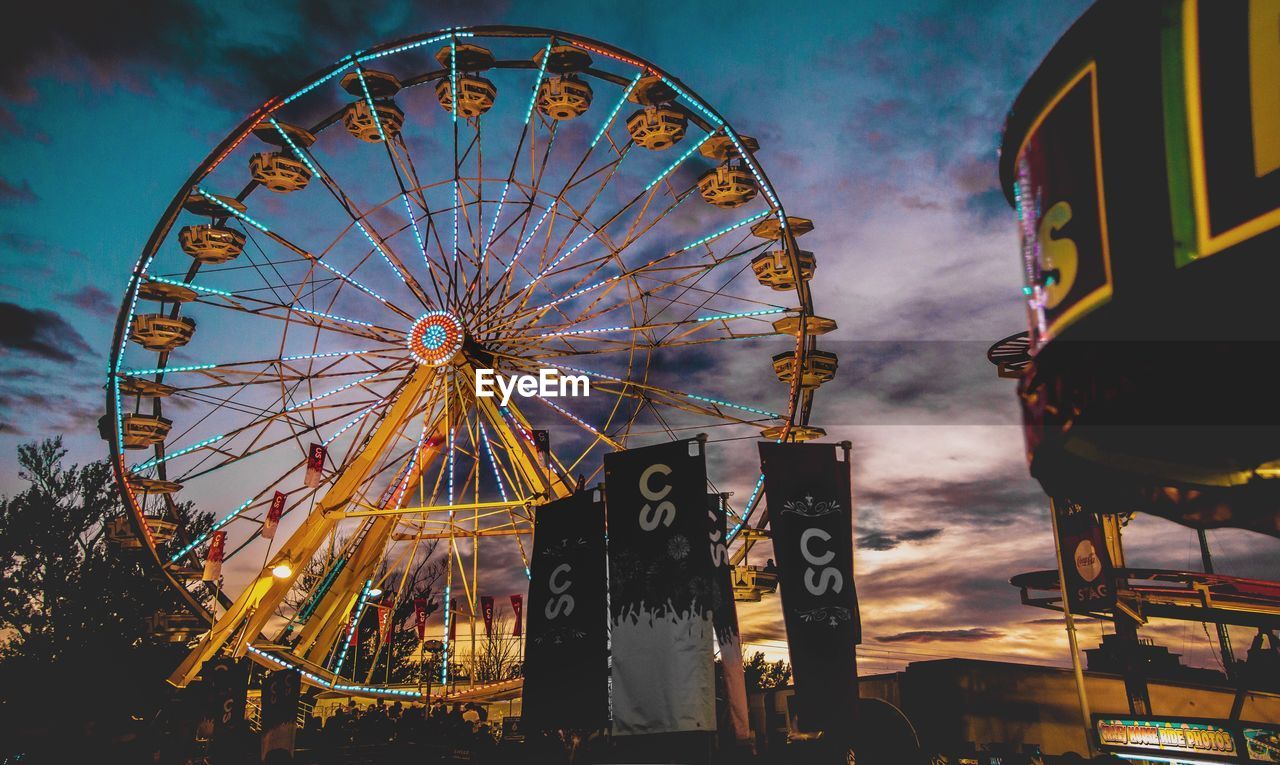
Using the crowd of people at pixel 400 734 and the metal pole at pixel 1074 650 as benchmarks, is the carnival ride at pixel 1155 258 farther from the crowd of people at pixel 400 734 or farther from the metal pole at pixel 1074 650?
the metal pole at pixel 1074 650

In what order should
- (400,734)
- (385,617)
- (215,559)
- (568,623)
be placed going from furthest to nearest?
1. (385,617)
2. (215,559)
3. (400,734)
4. (568,623)

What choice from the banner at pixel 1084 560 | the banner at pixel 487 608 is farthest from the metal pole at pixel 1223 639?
the banner at pixel 487 608

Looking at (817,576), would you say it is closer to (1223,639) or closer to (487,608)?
(487,608)

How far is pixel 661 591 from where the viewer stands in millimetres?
8062

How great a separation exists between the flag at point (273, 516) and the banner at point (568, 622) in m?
10.6

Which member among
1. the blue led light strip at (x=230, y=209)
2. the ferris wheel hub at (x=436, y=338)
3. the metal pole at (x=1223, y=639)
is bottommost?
the metal pole at (x=1223, y=639)

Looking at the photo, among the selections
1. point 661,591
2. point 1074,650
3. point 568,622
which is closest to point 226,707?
point 568,622

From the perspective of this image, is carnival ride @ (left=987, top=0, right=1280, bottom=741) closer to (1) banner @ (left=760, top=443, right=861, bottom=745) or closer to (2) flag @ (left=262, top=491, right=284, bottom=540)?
(1) banner @ (left=760, top=443, right=861, bottom=745)

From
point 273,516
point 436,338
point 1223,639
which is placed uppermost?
point 436,338

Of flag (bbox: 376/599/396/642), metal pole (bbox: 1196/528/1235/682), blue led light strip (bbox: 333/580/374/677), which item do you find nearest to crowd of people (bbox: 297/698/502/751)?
blue led light strip (bbox: 333/580/374/677)

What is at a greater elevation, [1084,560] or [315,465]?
[315,465]

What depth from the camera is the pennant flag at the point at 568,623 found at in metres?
8.91

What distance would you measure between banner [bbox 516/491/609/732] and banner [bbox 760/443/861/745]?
6.94 ft

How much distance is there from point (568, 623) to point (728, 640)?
2.04 m
